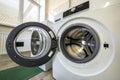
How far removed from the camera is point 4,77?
109 centimetres

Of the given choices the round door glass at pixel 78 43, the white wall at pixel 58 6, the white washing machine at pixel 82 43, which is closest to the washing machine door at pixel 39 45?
the white washing machine at pixel 82 43

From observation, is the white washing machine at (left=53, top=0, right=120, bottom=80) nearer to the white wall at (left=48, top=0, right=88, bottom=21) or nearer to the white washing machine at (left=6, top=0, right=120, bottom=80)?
the white washing machine at (left=6, top=0, right=120, bottom=80)

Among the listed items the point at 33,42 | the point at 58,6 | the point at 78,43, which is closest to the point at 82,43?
the point at 78,43

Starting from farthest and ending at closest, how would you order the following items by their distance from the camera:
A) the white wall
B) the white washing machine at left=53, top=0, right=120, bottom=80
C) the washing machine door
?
the white wall < the washing machine door < the white washing machine at left=53, top=0, right=120, bottom=80

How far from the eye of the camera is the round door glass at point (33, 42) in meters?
1.08

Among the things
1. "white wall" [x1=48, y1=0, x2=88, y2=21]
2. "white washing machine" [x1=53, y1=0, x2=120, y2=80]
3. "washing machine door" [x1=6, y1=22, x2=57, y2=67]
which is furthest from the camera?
"white wall" [x1=48, y1=0, x2=88, y2=21]

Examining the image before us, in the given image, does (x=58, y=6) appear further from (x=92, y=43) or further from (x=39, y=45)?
(x=92, y=43)

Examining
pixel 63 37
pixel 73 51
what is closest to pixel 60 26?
pixel 63 37

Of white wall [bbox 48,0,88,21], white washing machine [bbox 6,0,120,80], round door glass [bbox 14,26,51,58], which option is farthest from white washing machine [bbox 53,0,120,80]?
white wall [bbox 48,0,88,21]

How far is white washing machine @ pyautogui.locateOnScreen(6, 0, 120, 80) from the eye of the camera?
83 centimetres

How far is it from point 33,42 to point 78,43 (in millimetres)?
531

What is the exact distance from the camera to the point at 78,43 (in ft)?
3.81

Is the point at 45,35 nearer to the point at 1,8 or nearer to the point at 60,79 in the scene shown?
the point at 60,79

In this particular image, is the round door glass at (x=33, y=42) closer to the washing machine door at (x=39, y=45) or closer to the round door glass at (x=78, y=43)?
the washing machine door at (x=39, y=45)
